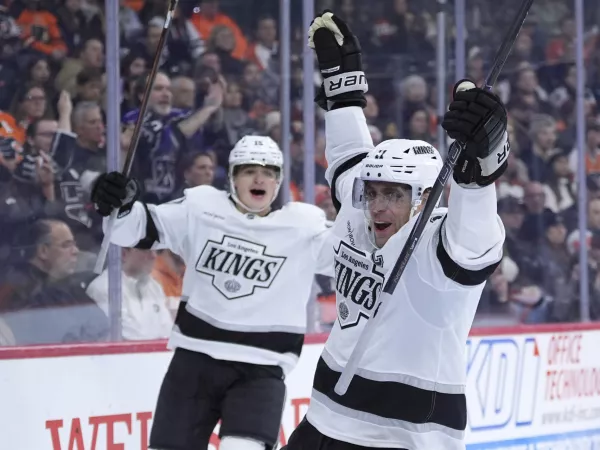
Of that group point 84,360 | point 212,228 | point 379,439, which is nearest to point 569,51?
point 212,228

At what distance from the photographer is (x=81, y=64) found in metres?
4.50

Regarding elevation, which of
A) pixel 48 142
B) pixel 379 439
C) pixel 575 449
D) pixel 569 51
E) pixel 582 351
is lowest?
pixel 575 449

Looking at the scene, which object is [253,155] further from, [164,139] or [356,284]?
[356,284]

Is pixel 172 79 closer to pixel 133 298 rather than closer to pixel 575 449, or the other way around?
pixel 133 298

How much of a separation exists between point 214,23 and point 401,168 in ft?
7.53

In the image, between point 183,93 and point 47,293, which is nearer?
point 47,293

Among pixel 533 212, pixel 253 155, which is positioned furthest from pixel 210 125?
pixel 533 212

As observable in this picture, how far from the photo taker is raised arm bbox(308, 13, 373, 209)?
3.26m

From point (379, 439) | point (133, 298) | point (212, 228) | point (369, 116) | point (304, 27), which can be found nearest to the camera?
point (379, 439)

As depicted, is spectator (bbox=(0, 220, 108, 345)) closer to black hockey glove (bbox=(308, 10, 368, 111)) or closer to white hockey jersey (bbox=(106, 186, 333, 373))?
white hockey jersey (bbox=(106, 186, 333, 373))

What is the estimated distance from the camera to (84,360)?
438 cm

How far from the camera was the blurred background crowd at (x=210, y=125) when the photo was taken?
4352mm

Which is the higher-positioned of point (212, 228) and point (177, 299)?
point (212, 228)

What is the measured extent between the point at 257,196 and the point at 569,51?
2536 mm
